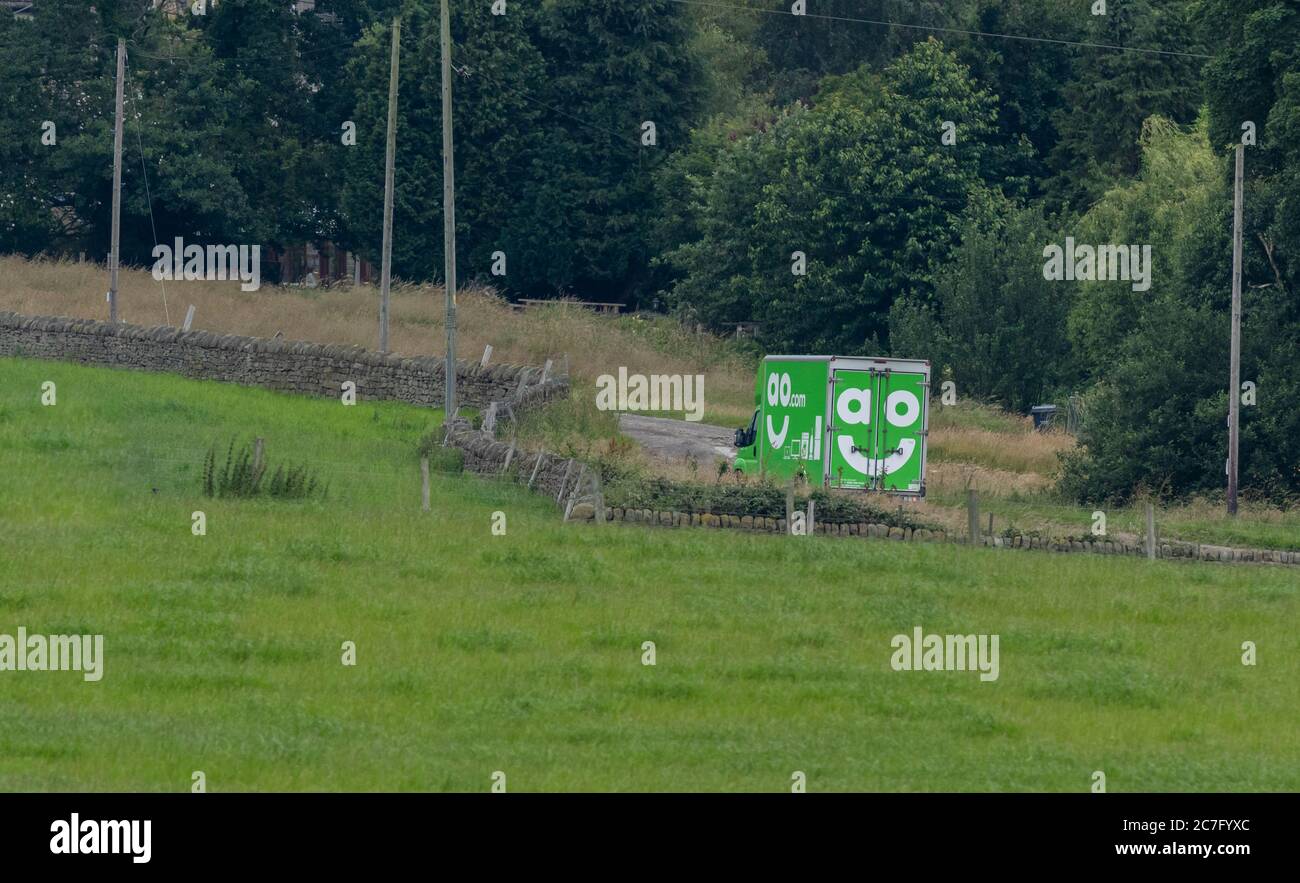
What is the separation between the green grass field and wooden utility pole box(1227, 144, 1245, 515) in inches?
575

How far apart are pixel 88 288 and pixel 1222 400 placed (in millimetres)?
32663

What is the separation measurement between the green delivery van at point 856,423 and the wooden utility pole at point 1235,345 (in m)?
9.50

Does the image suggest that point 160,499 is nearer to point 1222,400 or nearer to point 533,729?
point 533,729

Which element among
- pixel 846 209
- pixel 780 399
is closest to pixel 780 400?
pixel 780 399

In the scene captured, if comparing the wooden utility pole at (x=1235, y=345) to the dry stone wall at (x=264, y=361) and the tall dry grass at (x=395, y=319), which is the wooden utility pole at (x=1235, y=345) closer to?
the dry stone wall at (x=264, y=361)

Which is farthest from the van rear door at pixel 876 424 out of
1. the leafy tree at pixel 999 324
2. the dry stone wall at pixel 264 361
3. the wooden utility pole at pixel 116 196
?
the leafy tree at pixel 999 324

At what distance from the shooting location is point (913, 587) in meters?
22.9

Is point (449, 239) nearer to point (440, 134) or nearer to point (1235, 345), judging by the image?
point (1235, 345)

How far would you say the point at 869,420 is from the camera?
34.0 meters

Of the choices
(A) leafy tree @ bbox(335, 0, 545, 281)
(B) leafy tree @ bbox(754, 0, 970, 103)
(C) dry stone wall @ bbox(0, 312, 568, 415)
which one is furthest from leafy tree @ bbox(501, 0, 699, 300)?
(C) dry stone wall @ bbox(0, 312, 568, 415)

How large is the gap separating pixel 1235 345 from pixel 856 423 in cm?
1180

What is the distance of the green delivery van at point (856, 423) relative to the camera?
3391 cm

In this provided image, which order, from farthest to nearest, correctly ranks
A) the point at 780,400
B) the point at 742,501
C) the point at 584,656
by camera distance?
the point at 780,400 < the point at 742,501 < the point at 584,656

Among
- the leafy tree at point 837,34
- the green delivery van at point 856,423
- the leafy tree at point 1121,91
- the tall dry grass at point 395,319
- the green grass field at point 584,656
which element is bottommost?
the green grass field at point 584,656
